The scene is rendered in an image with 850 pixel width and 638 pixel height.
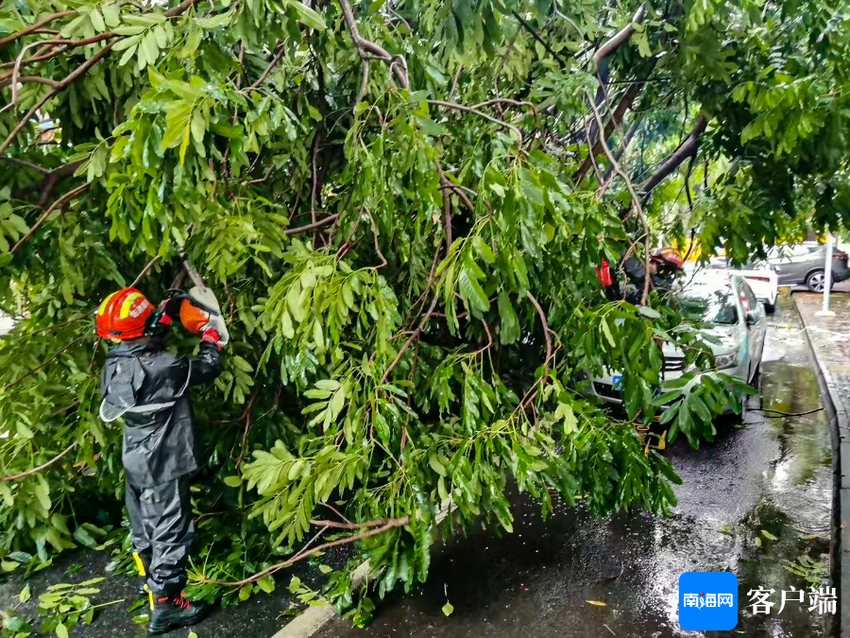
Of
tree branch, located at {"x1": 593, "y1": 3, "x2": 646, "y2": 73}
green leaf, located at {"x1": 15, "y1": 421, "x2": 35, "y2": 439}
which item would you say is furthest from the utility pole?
green leaf, located at {"x1": 15, "y1": 421, "x2": 35, "y2": 439}

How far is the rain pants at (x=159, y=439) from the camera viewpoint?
3893 millimetres

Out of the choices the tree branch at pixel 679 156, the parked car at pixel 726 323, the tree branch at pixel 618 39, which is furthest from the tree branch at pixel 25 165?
the parked car at pixel 726 323

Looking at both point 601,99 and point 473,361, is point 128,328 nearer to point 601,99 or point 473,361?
point 473,361

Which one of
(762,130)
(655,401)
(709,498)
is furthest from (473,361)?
(709,498)

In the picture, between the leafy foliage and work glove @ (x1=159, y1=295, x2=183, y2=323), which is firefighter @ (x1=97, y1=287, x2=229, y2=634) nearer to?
work glove @ (x1=159, y1=295, x2=183, y2=323)

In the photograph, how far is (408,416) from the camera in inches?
143

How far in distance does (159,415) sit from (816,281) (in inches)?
741

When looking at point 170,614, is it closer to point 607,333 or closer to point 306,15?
point 607,333

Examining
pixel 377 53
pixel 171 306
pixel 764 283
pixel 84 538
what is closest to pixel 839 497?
pixel 377 53

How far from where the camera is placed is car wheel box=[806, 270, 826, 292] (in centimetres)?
1772

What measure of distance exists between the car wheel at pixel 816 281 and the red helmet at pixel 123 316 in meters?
18.8

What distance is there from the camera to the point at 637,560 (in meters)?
4.82

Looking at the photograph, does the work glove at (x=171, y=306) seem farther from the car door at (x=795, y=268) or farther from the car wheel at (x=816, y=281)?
the car wheel at (x=816, y=281)

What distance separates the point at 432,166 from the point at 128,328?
2.11m
